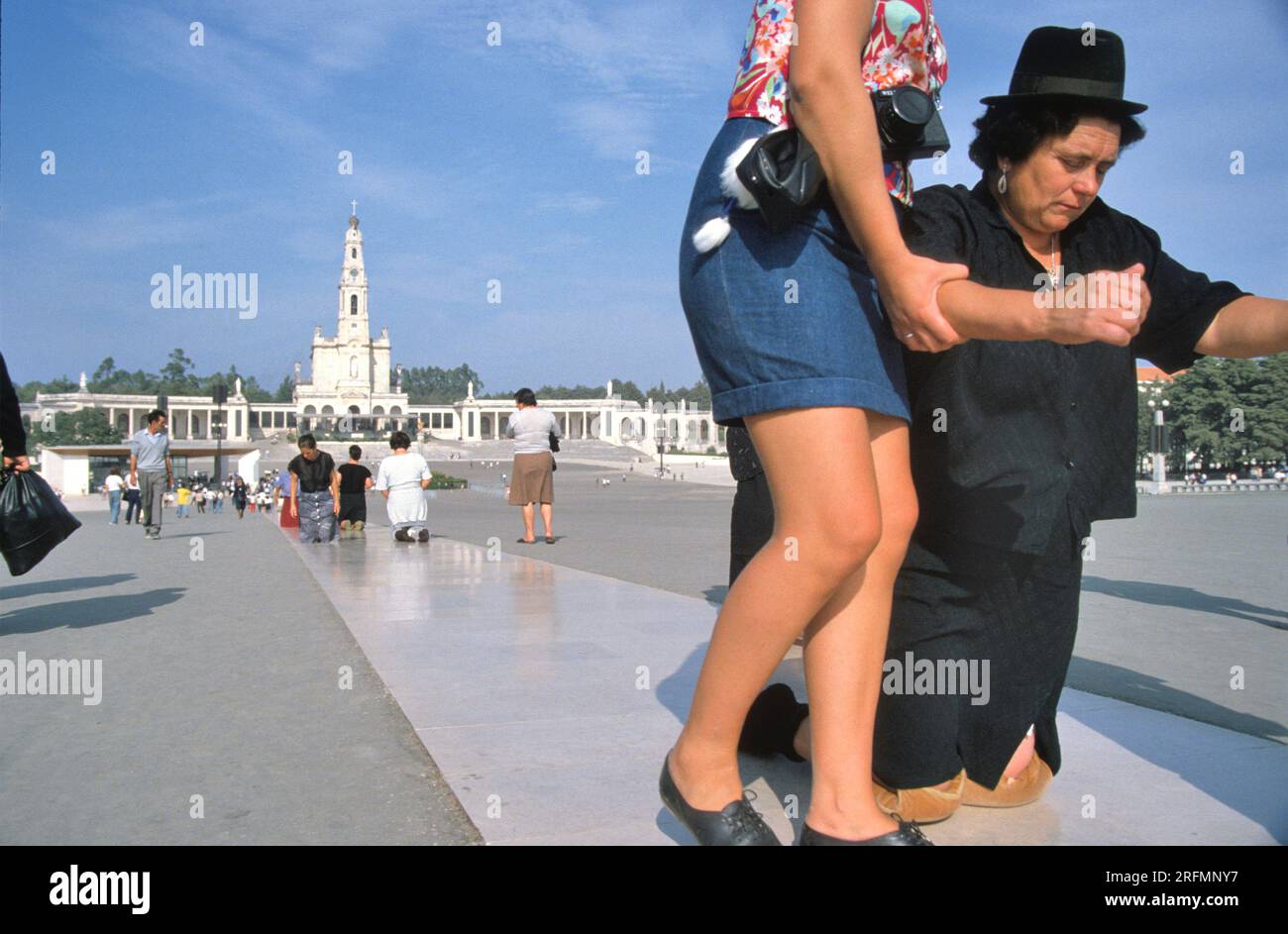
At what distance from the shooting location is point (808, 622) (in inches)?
82.2

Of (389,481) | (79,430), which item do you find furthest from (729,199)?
(79,430)

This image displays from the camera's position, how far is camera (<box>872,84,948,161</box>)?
6.51ft

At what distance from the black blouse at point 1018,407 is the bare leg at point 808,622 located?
46 centimetres

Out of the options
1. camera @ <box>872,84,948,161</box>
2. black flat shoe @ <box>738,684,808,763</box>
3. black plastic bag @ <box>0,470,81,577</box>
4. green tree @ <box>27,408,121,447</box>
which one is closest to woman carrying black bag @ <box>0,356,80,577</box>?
black plastic bag @ <box>0,470,81,577</box>

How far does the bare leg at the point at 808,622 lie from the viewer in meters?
1.93

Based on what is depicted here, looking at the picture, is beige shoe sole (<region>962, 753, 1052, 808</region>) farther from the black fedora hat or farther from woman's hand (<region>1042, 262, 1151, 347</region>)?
the black fedora hat

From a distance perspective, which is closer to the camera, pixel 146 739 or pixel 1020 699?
pixel 1020 699

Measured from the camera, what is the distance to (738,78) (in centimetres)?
210

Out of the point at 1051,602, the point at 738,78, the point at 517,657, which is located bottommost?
the point at 517,657

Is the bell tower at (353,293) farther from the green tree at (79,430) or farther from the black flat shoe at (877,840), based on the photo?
the black flat shoe at (877,840)
